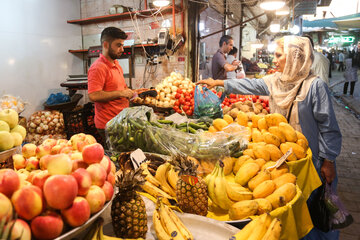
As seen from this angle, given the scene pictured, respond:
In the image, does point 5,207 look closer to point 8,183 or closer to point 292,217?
point 8,183

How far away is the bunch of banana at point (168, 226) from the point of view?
52.9 inches

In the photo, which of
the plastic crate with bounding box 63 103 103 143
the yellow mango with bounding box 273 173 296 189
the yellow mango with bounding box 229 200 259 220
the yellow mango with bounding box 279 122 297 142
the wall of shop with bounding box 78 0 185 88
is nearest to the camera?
the yellow mango with bounding box 229 200 259 220

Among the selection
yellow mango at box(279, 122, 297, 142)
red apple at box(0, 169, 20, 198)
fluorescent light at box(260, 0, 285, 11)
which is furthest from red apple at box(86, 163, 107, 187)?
fluorescent light at box(260, 0, 285, 11)

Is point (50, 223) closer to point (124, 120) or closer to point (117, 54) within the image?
point (124, 120)

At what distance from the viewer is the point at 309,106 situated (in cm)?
289

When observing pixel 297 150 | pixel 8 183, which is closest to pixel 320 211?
pixel 297 150

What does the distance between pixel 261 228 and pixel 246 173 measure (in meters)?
0.63

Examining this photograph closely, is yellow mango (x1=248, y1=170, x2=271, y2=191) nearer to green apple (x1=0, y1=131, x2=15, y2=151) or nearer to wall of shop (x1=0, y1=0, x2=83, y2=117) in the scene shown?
green apple (x1=0, y1=131, x2=15, y2=151)

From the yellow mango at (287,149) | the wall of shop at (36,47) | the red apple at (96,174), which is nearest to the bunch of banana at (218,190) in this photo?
the yellow mango at (287,149)

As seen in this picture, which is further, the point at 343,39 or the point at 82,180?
the point at 343,39

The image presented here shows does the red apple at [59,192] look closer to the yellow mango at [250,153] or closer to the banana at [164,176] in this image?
the banana at [164,176]

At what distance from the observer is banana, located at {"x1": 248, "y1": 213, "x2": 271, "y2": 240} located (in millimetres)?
1354

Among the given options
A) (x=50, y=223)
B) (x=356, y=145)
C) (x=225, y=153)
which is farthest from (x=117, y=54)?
(x=356, y=145)

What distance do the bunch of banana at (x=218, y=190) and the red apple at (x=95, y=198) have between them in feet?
2.95
